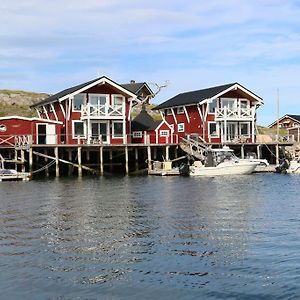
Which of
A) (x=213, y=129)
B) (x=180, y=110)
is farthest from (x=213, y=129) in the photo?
(x=180, y=110)

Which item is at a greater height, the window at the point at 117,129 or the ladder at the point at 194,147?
the window at the point at 117,129

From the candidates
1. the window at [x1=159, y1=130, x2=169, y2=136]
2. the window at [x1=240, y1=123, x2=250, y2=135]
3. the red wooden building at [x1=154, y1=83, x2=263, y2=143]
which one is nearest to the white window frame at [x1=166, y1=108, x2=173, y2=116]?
the red wooden building at [x1=154, y1=83, x2=263, y2=143]

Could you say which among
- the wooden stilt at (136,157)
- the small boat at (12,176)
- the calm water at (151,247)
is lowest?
the calm water at (151,247)

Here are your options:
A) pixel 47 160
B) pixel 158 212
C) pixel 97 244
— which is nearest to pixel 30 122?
pixel 47 160

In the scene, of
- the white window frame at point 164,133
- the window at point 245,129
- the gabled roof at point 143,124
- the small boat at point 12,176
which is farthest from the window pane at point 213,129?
the small boat at point 12,176

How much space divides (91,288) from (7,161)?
34689 mm

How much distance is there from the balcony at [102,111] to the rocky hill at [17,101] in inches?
1269

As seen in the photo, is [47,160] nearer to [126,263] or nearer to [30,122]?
[30,122]

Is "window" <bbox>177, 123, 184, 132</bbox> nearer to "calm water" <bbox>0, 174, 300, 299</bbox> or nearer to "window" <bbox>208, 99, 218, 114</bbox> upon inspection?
"window" <bbox>208, 99, 218, 114</bbox>

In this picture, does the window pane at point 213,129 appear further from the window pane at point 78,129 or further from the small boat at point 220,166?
the window pane at point 78,129

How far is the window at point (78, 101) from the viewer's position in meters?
53.1

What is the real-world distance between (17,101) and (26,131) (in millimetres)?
44775

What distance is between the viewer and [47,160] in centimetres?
5303

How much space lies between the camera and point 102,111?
53.0m
